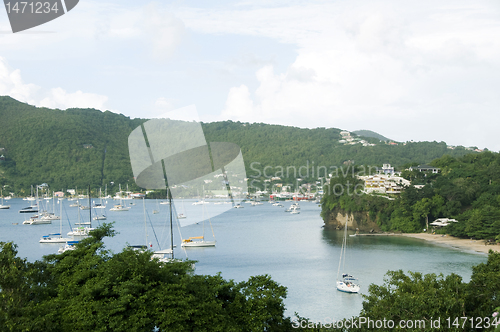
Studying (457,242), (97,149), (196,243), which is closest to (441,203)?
(457,242)

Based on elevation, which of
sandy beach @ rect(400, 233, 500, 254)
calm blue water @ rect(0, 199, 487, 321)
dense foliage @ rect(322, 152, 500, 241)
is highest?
dense foliage @ rect(322, 152, 500, 241)

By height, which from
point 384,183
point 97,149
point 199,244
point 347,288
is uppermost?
point 97,149

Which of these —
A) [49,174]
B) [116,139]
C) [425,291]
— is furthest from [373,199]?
[49,174]

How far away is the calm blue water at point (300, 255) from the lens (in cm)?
1778

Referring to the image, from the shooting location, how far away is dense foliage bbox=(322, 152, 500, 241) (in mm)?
30734

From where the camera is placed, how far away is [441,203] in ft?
110

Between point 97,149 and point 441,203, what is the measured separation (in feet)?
176

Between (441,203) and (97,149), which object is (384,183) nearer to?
(441,203)

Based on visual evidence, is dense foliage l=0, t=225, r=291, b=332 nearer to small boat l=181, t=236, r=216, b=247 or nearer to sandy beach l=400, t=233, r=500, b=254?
small boat l=181, t=236, r=216, b=247

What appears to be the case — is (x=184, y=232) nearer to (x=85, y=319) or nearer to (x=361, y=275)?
(x=361, y=275)

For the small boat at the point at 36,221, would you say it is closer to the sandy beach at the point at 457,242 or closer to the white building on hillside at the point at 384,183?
the white building on hillside at the point at 384,183

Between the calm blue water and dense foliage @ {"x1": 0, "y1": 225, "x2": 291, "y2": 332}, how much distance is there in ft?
24.6

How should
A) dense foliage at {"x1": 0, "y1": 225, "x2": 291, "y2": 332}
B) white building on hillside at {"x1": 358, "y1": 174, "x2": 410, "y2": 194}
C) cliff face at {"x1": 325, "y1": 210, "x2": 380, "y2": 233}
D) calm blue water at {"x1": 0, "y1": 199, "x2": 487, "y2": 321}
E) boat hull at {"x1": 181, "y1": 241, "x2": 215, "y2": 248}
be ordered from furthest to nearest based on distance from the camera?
1. white building on hillside at {"x1": 358, "y1": 174, "x2": 410, "y2": 194}
2. cliff face at {"x1": 325, "y1": 210, "x2": 380, "y2": 233}
3. boat hull at {"x1": 181, "y1": 241, "x2": 215, "y2": 248}
4. calm blue water at {"x1": 0, "y1": 199, "x2": 487, "y2": 321}
5. dense foliage at {"x1": 0, "y1": 225, "x2": 291, "y2": 332}

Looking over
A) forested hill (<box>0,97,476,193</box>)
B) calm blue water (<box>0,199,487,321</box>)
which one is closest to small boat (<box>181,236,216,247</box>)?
calm blue water (<box>0,199,487,321</box>)
